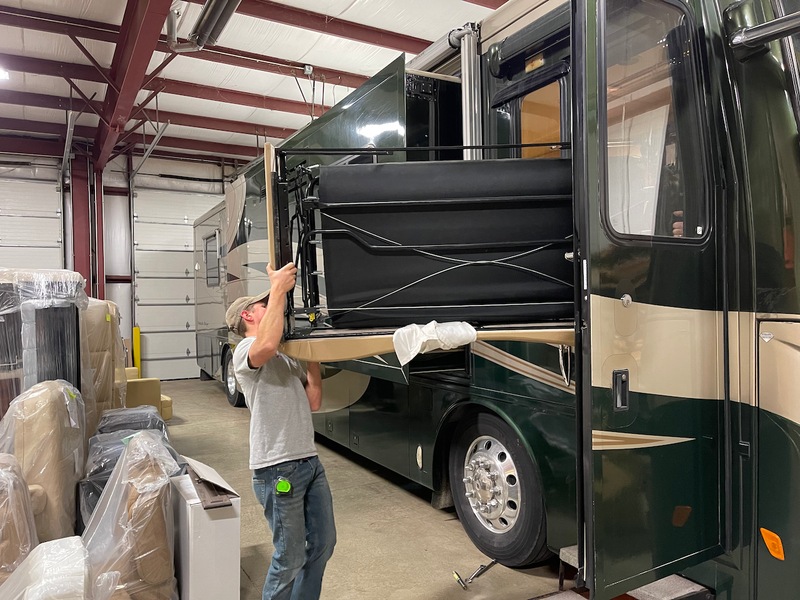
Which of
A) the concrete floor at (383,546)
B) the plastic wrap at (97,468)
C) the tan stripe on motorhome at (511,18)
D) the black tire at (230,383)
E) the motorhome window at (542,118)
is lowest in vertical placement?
the concrete floor at (383,546)

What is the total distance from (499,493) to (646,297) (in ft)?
5.60

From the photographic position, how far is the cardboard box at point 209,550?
2688 mm

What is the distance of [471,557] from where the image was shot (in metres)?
3.53

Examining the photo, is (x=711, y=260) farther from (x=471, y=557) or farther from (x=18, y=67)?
(x=18, y=67)

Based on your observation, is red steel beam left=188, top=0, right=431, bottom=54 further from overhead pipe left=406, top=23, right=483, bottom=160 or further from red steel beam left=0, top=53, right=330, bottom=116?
overhead pipe left=406, top=23, right=483, bottom=160

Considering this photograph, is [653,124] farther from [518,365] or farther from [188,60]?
[188,60]

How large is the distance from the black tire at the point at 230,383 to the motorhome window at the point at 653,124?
725cm

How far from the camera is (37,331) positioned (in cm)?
365

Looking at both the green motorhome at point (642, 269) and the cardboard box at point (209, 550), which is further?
the cardboard box at point (209, 550)

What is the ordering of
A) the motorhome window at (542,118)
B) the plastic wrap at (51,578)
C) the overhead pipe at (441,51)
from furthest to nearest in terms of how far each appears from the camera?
the overhead pipe at (441,51) → the motorhome window at (542,118) → the plastic wrap at (51,578)

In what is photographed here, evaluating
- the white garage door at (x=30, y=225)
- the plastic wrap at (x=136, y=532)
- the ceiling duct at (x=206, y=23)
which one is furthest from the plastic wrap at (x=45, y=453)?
the white garage door at (x=30, y=225)

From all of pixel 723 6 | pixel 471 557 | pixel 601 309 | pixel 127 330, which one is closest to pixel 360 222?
pixel 601 309

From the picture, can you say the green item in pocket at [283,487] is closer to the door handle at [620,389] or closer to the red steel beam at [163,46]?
the door handle at [620,389]

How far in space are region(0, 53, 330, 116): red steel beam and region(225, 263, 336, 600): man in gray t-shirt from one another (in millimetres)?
7122
